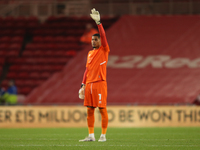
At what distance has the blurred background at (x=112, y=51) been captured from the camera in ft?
52.7

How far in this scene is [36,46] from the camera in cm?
1977

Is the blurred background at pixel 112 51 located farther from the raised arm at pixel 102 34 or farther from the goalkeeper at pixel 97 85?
the raised arm at pixel 102 34

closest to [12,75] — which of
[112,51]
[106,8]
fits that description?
[112,51]

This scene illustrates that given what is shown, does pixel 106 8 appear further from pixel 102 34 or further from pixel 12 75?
pixel 102 34

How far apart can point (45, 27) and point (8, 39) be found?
1985 mm

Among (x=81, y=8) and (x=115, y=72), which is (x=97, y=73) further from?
(x=81, y=8)

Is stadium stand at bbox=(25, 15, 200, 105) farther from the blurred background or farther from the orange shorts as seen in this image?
the orange shorts

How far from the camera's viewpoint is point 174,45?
1802 cm

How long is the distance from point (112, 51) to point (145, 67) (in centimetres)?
188

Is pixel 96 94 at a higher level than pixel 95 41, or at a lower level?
lower

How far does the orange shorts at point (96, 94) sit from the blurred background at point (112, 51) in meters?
7.76

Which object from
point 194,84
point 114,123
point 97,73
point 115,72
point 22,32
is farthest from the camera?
point 22,32

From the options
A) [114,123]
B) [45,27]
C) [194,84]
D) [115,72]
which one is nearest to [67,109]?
[114,123]

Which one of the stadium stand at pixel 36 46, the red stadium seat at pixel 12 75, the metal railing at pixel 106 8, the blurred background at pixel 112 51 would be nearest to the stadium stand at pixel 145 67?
the blurred background at pixel 112 51
